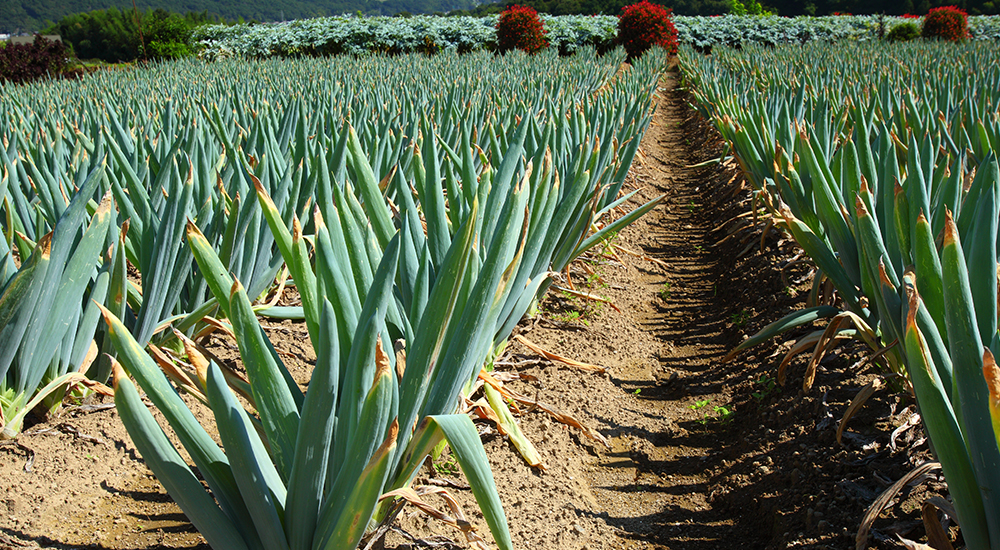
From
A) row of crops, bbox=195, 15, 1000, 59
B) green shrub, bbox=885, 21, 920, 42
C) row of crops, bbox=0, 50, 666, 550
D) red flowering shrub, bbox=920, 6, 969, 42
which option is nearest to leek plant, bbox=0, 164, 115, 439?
row of crops, bbox=0, 50, 666, 550

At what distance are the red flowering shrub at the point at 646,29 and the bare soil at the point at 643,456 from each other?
1661cm

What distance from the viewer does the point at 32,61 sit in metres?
12.8

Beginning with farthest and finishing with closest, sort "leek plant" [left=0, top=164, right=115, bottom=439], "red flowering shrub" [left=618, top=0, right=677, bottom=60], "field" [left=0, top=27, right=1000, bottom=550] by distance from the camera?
"red flowering shrub" [left=618, top=0, right=677, bottom=60] < "leek plant" [left=0, top=164, right=115, bottom=439] < "field" [left=0, top=27, right=1000, bottom=550]

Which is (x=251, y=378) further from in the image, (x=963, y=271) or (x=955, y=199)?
(x=955, y=199)

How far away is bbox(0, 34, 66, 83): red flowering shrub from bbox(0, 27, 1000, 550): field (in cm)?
1186

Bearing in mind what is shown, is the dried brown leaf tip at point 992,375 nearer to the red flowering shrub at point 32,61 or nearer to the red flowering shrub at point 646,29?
the red flowering shrub at point 32,61

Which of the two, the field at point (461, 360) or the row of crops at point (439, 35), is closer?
the field at point (461, 360)

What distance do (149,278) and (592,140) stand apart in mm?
2036

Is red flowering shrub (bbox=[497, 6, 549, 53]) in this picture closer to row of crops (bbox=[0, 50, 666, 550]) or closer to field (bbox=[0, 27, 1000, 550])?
field (bbox=[0, 27, 1000, 550])

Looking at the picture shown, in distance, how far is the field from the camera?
1.01 meters

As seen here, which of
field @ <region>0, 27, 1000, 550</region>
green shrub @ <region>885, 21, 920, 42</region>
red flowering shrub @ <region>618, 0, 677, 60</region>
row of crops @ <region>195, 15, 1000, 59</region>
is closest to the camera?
field @ <region>0, 27, 1000, 550</region>

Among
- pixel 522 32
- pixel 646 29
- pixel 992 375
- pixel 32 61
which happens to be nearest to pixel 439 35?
pixel 522 32

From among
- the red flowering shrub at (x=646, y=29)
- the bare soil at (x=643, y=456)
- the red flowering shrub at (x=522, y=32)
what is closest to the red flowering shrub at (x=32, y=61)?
the red flowering shrub at (x=522, y=32)

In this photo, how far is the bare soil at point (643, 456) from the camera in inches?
58.1
